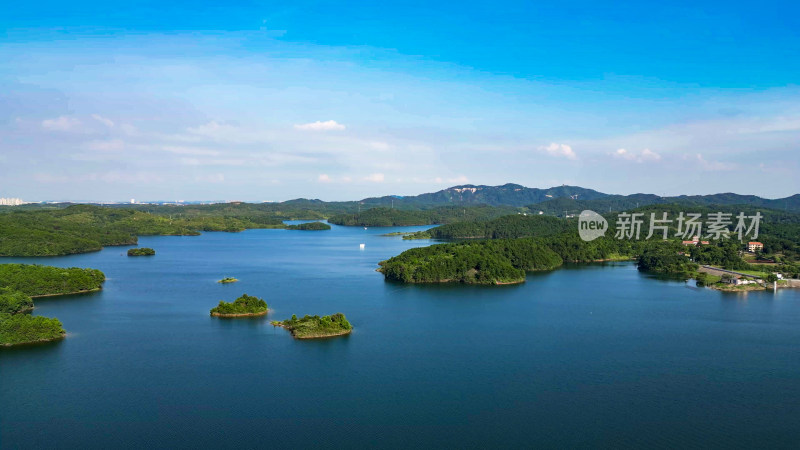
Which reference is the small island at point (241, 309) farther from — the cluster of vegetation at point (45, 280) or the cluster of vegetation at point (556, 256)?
the cluster of vegetation at point (556, 256)

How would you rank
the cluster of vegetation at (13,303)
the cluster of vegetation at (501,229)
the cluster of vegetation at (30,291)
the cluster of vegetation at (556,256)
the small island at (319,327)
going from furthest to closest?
the cluster of vegetation at (501,229), the cluster of vegetation at (556,256), the cluster of vegetation at (13,303), the small island at (319,327), the cluster of vegetation at (30,291)

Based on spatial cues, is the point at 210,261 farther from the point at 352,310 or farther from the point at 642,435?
the point at 642,435

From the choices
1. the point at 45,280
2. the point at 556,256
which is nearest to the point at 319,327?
the point at 45,280

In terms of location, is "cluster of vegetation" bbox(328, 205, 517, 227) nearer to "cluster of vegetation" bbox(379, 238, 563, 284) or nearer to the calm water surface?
"cluster of vegetation" bbox(379, 238, 563, 284)

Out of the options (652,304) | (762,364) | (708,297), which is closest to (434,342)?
(762,364)

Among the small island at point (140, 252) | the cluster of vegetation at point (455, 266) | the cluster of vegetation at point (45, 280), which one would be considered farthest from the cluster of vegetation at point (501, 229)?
the cluster of vegetation at point (45, 280)

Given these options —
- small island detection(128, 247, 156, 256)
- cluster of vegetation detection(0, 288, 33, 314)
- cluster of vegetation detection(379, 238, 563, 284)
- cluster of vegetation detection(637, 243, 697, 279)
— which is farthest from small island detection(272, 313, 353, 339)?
small island detection(128, 247, 156, 256)
